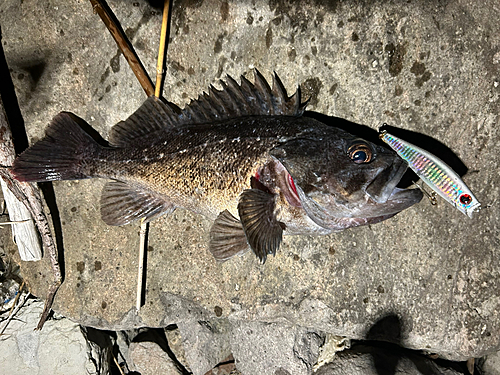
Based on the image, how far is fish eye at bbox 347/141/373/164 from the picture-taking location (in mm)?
2139

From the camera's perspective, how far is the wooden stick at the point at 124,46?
3047 millimetres

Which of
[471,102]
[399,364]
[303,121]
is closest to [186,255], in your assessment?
[303,121]

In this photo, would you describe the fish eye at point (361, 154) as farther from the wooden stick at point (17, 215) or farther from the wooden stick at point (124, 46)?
the wooden stick at point (17, 215)

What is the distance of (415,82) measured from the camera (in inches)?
108

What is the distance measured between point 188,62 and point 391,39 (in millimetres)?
1751

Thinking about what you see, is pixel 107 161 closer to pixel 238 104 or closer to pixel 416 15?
pixel 238 104

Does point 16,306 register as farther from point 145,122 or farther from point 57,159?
point 145,122

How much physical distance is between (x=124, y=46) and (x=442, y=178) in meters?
2.87

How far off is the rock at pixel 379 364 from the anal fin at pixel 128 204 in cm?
219

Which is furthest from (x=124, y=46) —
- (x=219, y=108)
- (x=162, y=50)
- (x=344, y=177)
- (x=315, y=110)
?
(x=344, y=177)

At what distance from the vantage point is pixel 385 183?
82.5 inches

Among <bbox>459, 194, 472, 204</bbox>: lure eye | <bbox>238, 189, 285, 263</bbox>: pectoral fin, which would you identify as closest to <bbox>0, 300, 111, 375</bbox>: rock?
<bbox>238, 189, 285, 263</bbox>: pectoral fin

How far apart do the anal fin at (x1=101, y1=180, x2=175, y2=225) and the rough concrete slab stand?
0.35m

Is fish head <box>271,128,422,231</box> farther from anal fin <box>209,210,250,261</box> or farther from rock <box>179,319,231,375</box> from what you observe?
rock <box>179,319,231,375</box>
